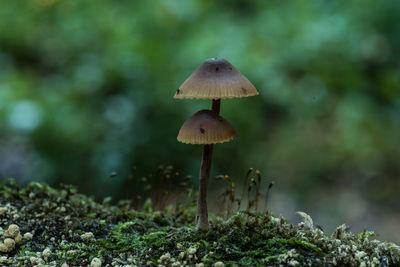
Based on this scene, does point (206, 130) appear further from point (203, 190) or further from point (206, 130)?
point (203, 190)

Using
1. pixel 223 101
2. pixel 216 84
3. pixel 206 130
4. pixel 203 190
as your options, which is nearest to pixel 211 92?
pixel 216 84

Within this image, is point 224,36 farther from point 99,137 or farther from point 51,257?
point 51,257

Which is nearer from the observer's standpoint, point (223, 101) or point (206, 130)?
point (206, 130)

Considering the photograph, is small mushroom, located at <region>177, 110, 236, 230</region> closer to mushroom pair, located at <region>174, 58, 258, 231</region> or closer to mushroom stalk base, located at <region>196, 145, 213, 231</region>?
mushroom pair, located at <region>174, 58, 258, 231</region>

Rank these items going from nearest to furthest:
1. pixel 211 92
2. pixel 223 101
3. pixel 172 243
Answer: pixel 211 92
pixel 172 243
pixel 223 101

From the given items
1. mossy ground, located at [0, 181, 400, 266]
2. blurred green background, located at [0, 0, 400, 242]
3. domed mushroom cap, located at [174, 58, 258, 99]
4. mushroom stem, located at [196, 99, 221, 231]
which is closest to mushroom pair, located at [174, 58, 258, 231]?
domed mushroom cap, located at [174, 58, 258, 99]

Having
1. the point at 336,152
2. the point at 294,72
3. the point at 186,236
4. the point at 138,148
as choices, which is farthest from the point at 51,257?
the point at 294,72

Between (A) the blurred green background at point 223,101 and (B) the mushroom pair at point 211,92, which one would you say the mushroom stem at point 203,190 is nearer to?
→ (B) the mushroom pair at point 211,92

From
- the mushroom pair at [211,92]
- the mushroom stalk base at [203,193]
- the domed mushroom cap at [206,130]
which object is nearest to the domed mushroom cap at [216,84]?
the mushroom pair at [211,92]
